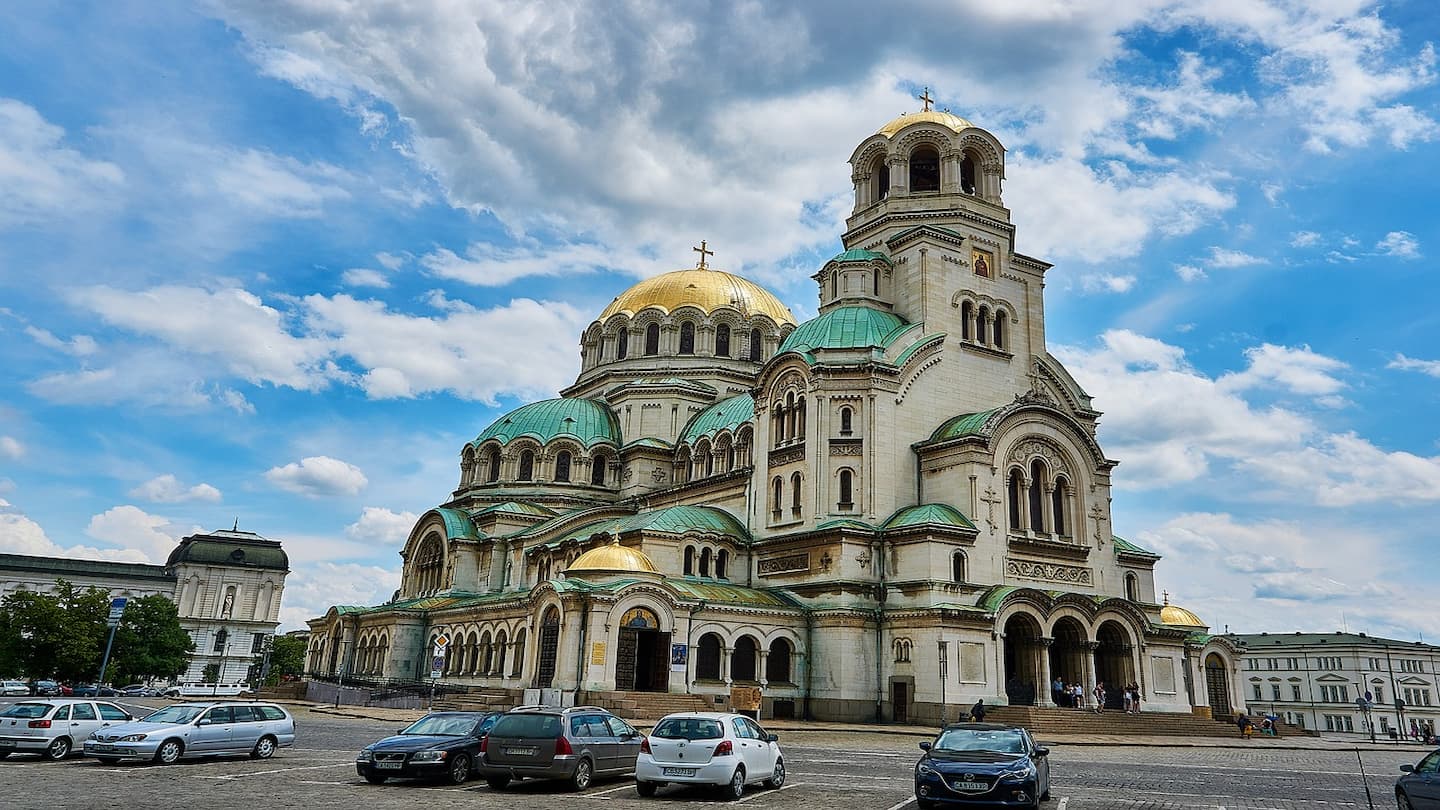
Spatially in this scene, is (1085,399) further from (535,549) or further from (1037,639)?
(535,549)

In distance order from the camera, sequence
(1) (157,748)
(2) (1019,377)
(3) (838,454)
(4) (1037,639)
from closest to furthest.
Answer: (1) (157,748) → (4) (1037,639) → (3) (838,454) → (2) (1019,377)

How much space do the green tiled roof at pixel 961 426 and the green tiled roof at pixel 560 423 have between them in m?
22.5

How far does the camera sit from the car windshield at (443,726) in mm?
18719

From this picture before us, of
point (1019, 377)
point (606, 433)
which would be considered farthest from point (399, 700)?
point (1019, 377)

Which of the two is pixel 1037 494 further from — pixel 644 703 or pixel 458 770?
pixel 458 770

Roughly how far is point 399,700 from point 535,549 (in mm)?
10546

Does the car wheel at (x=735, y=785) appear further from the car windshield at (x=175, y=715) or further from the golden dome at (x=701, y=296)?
the golden dome at (x=701, y=296)

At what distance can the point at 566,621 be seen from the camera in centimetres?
3909

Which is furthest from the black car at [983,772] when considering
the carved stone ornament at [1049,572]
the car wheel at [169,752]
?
the carved stone ornament at [1049,572]

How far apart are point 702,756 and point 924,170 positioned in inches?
1658

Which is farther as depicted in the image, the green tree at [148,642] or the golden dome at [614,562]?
the green tree at [148,642]

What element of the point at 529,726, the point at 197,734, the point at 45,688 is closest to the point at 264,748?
the point at 197,734

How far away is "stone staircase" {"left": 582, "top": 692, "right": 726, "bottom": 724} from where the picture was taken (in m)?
35.7

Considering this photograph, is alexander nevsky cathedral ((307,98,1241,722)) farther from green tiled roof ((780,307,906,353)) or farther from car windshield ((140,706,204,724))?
car windshield ((140,706,204,724))
